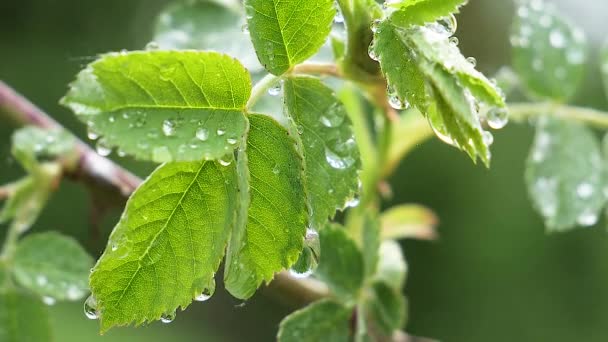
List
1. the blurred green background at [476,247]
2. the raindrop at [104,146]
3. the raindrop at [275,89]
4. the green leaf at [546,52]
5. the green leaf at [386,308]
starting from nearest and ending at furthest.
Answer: the raindrop at [104,146]
the raindrop at [275,89]
the green leaf at [386,308]
the green leaf at [546,52]
the blurred green background at [476,247]

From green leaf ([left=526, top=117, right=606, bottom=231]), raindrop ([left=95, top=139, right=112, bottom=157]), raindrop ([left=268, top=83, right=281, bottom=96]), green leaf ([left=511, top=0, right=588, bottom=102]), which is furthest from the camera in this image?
green leaf ([left=511, top=0, right=588, bottom=102])

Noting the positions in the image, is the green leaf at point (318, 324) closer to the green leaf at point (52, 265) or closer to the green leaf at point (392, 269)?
the green leaf at point (392, 269)

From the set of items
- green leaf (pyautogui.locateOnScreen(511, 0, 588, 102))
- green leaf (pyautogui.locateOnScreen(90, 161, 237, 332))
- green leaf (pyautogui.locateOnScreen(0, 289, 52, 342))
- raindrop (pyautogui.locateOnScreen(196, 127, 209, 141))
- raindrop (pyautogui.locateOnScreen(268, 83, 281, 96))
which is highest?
raindrop (pyautogui.locateOnScreen(196, 127, 209, 141))

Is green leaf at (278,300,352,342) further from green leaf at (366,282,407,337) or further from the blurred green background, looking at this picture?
the blurred green background

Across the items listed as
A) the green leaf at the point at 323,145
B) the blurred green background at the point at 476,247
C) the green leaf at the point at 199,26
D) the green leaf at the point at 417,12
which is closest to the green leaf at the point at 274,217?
the green leaf at the point at 323,145

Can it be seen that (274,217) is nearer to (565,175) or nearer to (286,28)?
(286,28)

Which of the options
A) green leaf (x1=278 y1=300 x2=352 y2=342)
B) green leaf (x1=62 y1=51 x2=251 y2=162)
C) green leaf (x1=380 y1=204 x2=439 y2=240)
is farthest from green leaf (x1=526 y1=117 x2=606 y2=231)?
green leaf (x1=62 y1=51 x2=251 y2=162)
